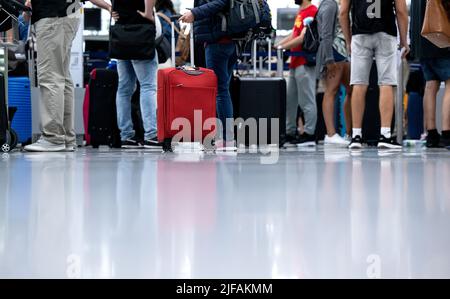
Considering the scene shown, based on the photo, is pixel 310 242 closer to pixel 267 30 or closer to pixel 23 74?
pixel 267 30

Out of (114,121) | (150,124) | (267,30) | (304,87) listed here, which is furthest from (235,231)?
(304,87)

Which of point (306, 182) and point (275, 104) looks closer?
point (306, 182)

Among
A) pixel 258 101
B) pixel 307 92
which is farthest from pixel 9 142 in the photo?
pixel 307 92

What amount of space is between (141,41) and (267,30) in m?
0.91

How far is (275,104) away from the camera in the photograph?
649 cm

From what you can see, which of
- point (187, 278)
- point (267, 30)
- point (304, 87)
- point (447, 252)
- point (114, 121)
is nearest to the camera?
point (187, 278)

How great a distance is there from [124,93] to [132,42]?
0.47 meters

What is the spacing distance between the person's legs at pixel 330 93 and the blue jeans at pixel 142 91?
1.71 metres

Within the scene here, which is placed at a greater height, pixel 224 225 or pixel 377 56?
pixel 377 56

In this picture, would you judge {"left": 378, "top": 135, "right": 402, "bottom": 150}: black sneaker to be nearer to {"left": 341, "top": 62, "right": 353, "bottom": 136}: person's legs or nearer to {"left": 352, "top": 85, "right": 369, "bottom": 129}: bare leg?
{"left": 352, "top": 85, "right": 369, "bottom": 129}: bare leg

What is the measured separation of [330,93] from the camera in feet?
23.4

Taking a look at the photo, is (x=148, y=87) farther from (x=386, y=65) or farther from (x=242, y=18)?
(x=386, y=65)

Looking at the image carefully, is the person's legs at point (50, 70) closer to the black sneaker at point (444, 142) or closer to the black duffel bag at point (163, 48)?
the black duffel bag at point (163, 48)

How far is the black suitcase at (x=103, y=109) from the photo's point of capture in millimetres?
6477
